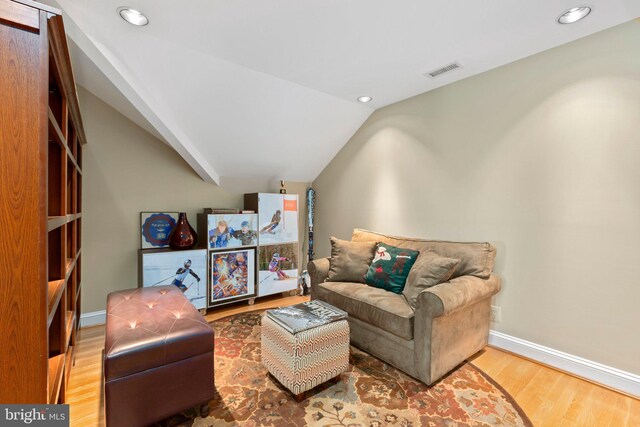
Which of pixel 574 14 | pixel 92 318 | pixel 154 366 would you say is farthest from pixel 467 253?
pixel 92 318

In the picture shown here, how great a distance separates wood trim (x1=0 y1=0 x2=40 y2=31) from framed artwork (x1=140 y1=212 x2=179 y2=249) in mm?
2525

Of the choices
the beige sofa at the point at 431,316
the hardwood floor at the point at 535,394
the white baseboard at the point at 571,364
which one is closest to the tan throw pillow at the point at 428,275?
the beige sofa at the point at 431,316

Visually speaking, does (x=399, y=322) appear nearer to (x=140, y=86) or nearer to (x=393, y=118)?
(x=393, y=118)

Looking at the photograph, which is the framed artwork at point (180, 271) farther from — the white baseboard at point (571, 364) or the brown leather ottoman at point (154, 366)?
the white baseboard at point (571, 364)

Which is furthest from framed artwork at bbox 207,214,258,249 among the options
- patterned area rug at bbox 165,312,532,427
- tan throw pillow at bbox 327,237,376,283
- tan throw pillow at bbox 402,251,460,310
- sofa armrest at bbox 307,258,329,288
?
tan throw pillow at bbox 402,251,460,310

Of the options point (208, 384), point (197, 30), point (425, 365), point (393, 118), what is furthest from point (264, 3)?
point (425, 365)

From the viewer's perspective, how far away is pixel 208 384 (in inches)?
67.2

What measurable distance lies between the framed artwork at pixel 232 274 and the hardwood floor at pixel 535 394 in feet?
3.71

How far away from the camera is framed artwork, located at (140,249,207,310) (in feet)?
9.55

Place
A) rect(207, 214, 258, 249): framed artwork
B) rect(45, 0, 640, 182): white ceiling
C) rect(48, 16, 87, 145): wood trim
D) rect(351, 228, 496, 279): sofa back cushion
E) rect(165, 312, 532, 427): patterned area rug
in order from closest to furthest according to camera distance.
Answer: rect(48, 16, 87, 145): wood trim
rect(165, 312, 532, 427): patterned area rug
rect(45, 0, 640, 182): white ceiling
rect(351, 228, 496, 279): sofa back cushion
rect(207, 214, 258, 249): framed artwork

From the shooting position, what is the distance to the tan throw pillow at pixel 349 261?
2852mm

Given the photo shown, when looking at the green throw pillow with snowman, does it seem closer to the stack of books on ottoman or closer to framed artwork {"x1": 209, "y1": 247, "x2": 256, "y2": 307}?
the stack of books on ottoman

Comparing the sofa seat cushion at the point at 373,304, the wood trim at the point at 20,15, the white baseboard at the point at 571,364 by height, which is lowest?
the white baseboard at the point at 571,364

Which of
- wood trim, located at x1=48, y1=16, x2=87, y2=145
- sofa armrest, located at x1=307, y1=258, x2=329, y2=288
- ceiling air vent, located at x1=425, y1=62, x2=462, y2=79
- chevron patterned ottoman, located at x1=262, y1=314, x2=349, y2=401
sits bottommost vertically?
chevron patterned ottoman, located at x1=262, y1=314, x2=349, y2=401
